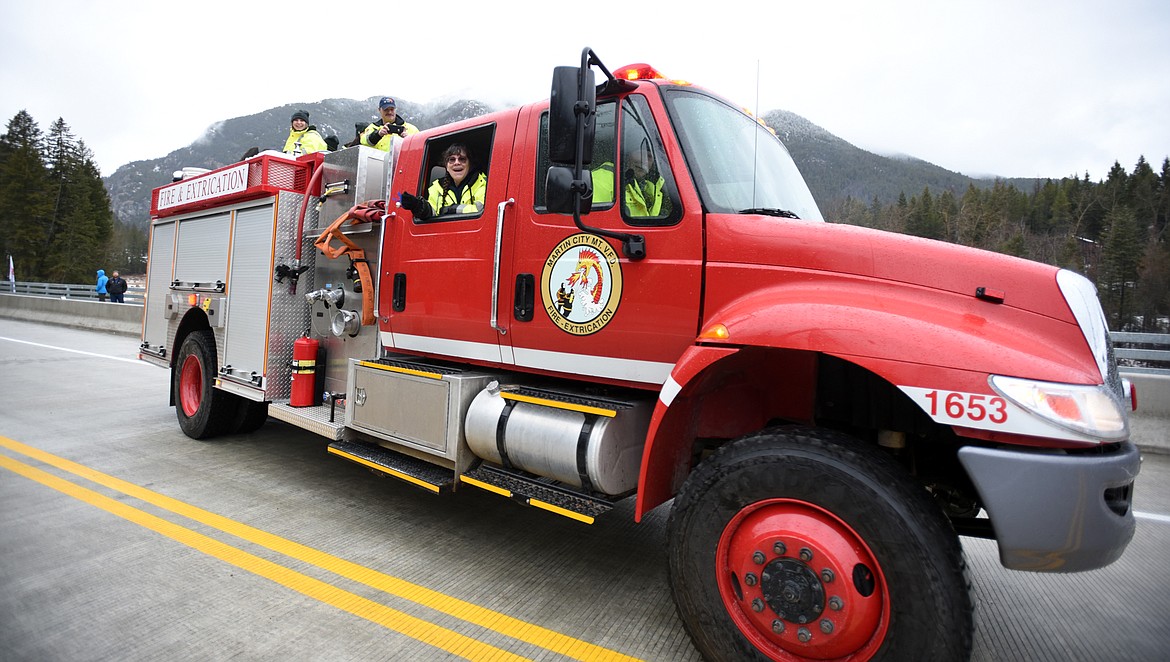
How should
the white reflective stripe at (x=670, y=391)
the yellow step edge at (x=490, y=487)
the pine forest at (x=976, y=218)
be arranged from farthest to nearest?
the pine forest at (x=976, y=218)
the yellow step edge at (x=490, y=487)
the white reflective stripe at (x=670, y=391)

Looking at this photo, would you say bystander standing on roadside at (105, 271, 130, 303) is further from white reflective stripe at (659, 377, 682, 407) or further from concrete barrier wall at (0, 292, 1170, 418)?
white reflective stripe at (659, 377, 682, 407)

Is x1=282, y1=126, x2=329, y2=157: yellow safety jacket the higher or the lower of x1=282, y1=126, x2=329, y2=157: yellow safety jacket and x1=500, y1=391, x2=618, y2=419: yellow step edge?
the higher

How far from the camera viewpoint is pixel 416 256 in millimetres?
3986

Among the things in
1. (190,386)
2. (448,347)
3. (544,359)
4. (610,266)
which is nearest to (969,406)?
(610,266)

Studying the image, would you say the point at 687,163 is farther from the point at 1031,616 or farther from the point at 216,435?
the point at 216,435

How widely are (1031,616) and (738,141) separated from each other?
2818 millimetres

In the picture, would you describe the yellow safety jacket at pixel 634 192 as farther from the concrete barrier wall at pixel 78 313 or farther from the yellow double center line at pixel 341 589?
the concrete barrier wall at pixel 78 313

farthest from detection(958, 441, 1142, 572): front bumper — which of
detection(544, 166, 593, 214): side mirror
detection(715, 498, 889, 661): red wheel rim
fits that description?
detection(544, 166, 593, 214): side mirror

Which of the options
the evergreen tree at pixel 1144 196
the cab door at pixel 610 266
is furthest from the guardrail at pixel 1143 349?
the evergreen tree at pixel 1144 196

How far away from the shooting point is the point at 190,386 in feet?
19.6

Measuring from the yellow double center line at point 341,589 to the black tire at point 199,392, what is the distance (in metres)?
1.18

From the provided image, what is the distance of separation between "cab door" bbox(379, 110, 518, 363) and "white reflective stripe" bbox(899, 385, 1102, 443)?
7.36ft

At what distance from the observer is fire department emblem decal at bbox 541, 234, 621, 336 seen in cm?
301

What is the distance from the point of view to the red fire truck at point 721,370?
1.98 metres
